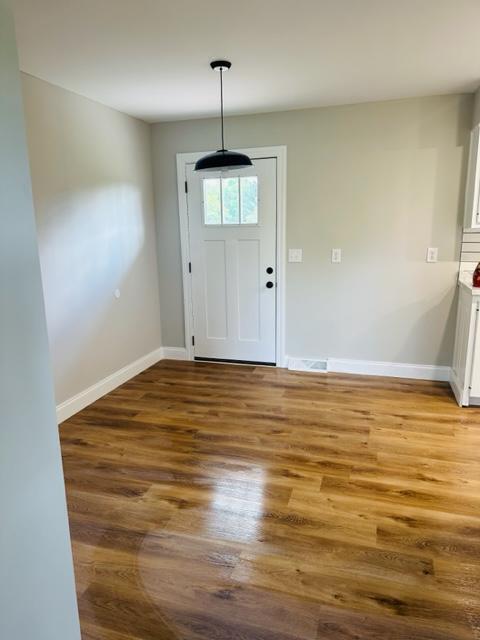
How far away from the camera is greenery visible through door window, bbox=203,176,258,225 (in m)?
4.15

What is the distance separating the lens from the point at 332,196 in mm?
3961

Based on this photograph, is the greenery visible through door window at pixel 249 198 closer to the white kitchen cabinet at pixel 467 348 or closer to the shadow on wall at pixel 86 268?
the shadow on wall at pixel 86 268

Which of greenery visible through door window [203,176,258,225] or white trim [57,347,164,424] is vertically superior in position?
greenery visible through door window [203,176,258,225]

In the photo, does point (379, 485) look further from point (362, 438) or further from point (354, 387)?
point (354, 387)

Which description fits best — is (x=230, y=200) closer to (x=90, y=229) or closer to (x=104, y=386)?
(x=90, y=229)

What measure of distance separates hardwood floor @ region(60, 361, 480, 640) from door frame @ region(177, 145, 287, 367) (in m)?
0.92

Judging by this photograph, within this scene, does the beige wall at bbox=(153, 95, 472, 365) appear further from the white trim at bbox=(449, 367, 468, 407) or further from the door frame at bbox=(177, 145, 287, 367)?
the white trim at bbox=(449, 367, 468, 407)

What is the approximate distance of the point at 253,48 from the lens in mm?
2508

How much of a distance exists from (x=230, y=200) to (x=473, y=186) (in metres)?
2.13

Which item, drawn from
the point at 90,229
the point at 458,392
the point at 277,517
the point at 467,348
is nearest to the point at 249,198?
the point at 90,229

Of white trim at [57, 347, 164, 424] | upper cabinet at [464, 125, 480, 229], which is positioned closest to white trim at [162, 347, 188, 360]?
white trim at [57, 347, 164, 424]

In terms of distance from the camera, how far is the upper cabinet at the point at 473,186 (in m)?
3.31

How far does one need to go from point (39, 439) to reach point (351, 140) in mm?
3691

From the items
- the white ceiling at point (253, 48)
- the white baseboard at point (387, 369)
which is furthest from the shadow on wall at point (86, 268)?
the white baseboard at point (387, 369)
